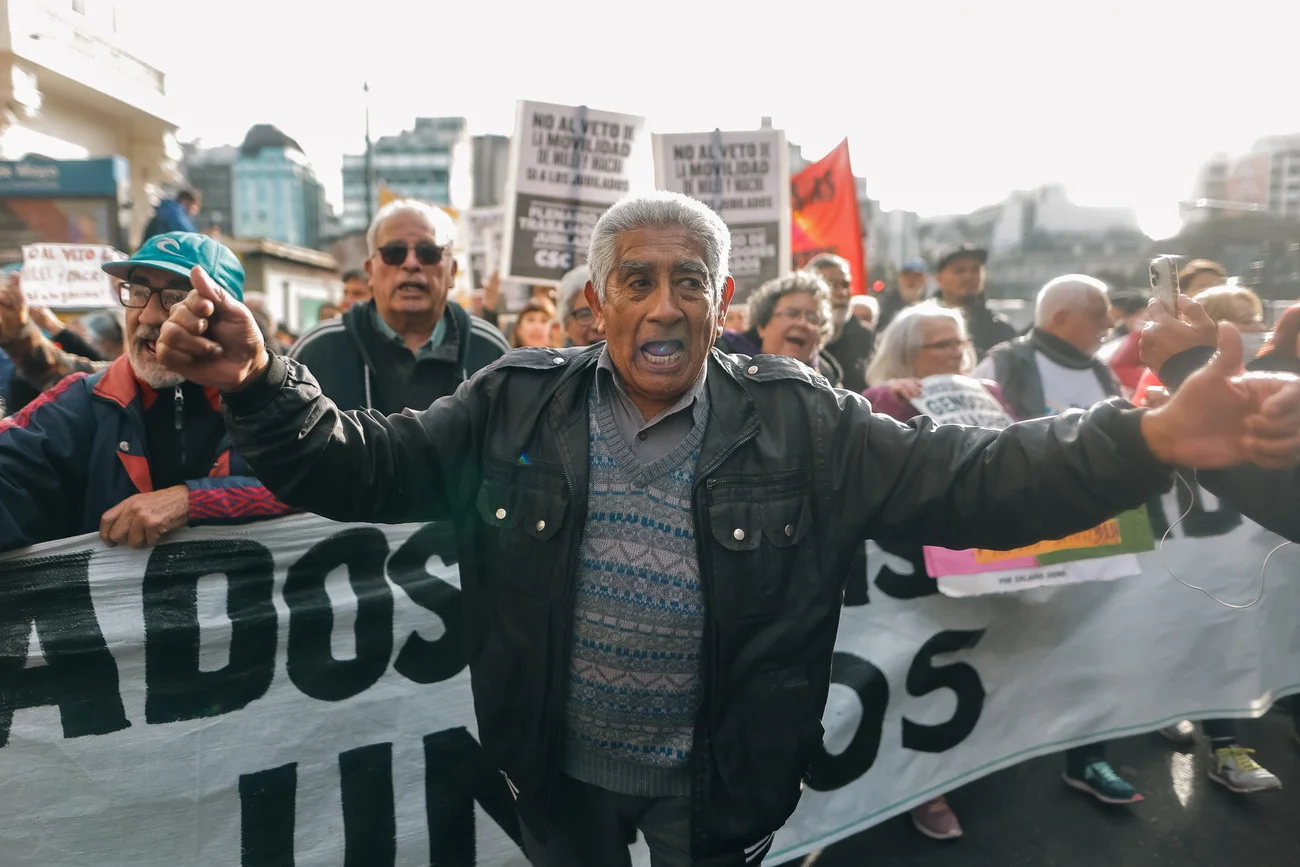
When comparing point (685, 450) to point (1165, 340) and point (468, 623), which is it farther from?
point (1165, 340)

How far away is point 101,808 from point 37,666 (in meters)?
0.40

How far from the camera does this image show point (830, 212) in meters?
7.78

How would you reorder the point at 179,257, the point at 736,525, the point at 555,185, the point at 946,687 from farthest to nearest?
the point at 555,185, the point at 946,687, the point at 179,257, the point at 736,525

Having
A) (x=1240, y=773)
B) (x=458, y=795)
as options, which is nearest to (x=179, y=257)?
(x=458, y=795)

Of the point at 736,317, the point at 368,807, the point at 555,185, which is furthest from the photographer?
the point at 736,317

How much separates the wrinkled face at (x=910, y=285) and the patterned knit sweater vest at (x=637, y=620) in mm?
8530

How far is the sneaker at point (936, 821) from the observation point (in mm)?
3381

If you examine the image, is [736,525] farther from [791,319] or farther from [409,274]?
[791,319]

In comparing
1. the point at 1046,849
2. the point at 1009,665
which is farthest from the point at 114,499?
the point at 1046,849

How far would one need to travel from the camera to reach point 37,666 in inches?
93.0

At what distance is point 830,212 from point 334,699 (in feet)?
20.5

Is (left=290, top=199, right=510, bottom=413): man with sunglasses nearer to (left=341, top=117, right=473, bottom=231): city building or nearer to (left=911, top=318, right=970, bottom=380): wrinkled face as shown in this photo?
(left=911, top=318, right=970, bottom=380): wrinkled face

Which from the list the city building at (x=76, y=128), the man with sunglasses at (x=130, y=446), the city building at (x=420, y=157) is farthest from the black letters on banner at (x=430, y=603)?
the city building at (x=420, y=157)

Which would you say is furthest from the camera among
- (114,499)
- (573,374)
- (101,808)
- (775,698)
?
(114,499)
